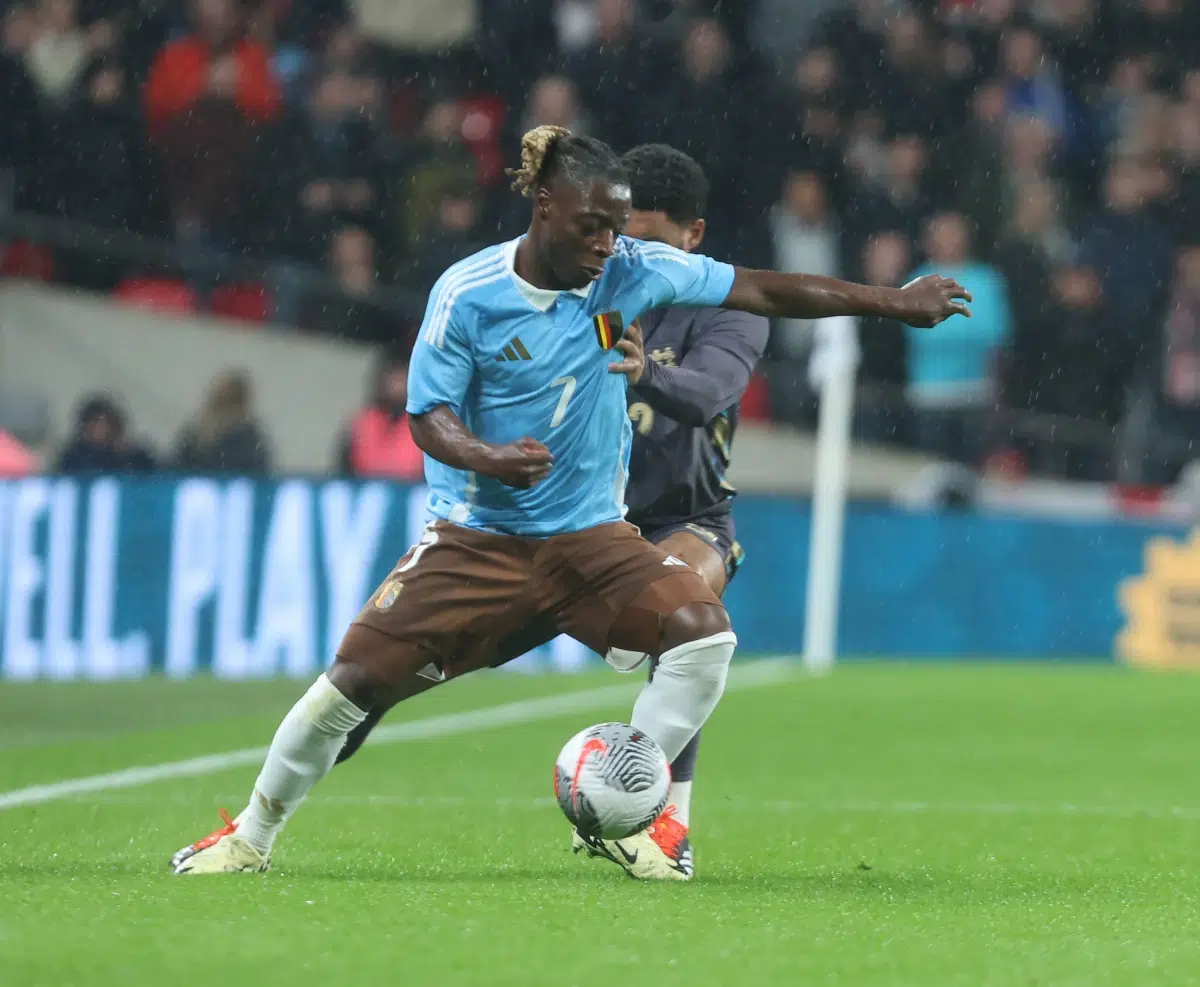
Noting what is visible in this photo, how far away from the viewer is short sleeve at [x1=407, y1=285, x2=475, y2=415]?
527 centimetres

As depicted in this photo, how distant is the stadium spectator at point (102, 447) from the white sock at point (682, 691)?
30.0ft

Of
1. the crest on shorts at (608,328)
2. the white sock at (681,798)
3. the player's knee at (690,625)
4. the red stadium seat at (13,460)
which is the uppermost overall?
the crest on shorts at (608,328)

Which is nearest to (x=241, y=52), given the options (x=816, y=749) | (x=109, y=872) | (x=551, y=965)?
(x=816, y=749)

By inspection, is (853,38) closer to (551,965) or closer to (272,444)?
(272,444)

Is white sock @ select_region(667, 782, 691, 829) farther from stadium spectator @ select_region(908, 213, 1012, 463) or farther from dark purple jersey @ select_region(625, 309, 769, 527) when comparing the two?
stadium spectator @ select_region(908, 213, 1012, 463)

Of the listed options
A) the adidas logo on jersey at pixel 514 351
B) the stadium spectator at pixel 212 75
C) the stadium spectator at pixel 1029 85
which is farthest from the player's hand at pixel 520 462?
→ the stadium spectator at pixel 1029 85

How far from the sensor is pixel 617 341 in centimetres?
543

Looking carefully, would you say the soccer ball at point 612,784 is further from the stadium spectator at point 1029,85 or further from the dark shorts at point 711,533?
the stadium spectator at point 1029,85

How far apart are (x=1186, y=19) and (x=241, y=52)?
7061 millimetres

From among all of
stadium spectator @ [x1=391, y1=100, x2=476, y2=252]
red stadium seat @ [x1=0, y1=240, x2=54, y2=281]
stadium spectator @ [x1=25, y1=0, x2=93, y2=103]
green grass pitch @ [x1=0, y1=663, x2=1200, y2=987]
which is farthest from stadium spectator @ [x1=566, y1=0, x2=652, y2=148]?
green grass pitch @ [x1=0, y1=663, x2=1200, y2=987]

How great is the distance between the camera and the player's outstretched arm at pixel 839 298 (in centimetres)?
539

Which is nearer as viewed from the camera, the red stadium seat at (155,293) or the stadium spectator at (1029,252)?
the stadium spectator at (1029,252)

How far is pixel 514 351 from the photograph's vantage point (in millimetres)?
5383

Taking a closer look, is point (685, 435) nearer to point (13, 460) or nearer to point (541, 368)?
point (541, 368)
